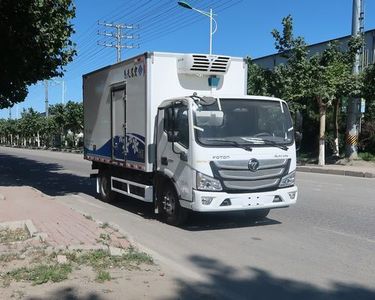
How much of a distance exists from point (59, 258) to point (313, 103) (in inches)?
927

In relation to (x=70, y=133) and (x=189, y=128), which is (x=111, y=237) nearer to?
(x=189, y=128)

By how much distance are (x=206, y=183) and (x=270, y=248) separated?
1.54 m

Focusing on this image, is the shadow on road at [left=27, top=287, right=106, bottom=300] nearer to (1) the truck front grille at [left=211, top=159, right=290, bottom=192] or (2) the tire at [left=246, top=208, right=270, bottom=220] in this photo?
(1) the truck front grille at [left=211, top=159, right=290, bottom=192]

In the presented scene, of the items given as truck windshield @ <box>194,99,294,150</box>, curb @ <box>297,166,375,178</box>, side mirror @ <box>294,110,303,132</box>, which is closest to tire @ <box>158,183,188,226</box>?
truck windshield @ <box>194,99,294,150</box>

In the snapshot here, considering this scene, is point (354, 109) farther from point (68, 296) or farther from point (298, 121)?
point (68, 296)

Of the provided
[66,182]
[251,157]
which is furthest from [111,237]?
[66,182]

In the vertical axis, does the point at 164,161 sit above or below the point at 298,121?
below

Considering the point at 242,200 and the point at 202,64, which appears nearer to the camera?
the point at 242,200

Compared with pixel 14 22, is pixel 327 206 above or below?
below

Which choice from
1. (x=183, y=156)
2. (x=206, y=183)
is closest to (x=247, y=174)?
(x=206, y=183)

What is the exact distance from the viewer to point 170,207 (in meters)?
9.83

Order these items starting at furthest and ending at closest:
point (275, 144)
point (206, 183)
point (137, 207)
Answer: point (137, 207) < point (275, 144) < point (206, 183)

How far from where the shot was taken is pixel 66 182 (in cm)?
1908

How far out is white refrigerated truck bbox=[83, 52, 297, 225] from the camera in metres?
8.88
